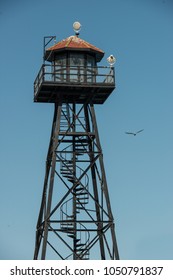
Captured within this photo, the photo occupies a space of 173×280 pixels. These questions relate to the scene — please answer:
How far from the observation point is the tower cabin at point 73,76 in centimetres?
6156

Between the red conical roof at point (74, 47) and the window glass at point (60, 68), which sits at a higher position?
the red conical roof at point (74, 47)

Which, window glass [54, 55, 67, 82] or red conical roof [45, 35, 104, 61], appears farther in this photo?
red conical roof [45, 35, 104, 61]

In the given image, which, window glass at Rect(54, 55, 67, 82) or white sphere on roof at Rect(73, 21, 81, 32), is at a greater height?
white sphere on roof at Rect(73, 21, 81, 32)

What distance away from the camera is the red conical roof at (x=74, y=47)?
205ft

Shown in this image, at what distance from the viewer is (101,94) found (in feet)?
207

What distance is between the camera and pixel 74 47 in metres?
62.5

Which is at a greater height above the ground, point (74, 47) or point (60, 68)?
point (74, 47)

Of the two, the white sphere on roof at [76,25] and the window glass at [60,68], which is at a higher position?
the white sphere on roof at [76,25]

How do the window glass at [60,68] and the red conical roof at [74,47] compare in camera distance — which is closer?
the window glass at [60,68]

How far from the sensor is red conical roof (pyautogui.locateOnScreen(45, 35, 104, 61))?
62.5m

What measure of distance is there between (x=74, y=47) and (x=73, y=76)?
1.95 m

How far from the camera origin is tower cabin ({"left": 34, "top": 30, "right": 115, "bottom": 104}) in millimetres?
61562

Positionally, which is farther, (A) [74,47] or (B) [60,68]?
(A) [74,47]
